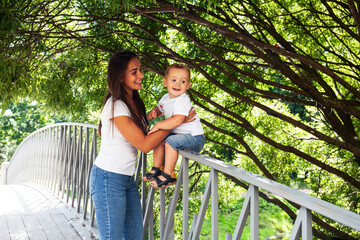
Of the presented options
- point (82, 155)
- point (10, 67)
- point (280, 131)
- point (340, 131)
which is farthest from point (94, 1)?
point (280, 131)

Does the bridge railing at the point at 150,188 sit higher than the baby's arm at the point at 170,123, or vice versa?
the baby's arm at the point at 170,123

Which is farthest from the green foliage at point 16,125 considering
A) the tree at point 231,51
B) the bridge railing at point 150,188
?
the tree at point 231,51

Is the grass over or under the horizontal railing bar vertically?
under

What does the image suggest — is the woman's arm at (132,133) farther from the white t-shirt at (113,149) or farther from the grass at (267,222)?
the grass at (267,222)

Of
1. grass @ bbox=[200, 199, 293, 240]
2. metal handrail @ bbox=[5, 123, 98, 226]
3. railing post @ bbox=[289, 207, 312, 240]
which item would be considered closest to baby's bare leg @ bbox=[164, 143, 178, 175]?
railing post @ bbox=[289, 207, 312, 240]

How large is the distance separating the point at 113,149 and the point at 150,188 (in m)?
0.69

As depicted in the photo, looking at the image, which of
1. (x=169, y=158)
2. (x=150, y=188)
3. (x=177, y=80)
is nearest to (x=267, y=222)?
(x=150, y=188)

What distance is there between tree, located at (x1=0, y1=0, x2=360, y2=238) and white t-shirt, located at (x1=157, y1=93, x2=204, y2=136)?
1.20 meters

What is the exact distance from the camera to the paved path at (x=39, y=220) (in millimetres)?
4402

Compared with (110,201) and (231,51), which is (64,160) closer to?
(231,51)

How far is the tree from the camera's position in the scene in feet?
15.5

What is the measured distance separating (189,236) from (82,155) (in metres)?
2.49

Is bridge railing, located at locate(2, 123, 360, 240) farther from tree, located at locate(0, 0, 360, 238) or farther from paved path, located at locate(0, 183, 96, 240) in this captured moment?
tree, located at locate(0, 0, 360, 238)

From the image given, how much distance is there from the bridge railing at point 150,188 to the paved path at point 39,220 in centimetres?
16
